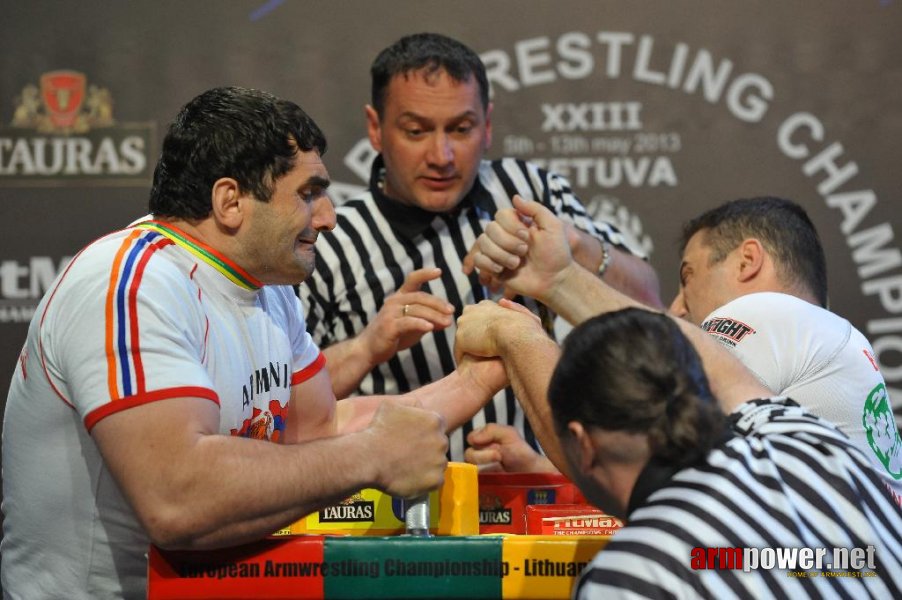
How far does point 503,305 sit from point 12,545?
2.99ft

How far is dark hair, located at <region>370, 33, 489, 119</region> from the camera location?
281 cm

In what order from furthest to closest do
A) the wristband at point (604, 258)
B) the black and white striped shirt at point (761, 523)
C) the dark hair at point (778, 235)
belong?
1. the wristband at point (604, 258)
2. the dark hair at point (778, 235)
3. the black and white striped shirt at point (761, 523)

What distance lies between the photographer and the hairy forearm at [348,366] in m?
2.58

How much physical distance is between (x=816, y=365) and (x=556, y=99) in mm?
1519

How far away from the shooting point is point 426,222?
2904 millimetres

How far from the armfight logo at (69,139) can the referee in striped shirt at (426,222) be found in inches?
31.5

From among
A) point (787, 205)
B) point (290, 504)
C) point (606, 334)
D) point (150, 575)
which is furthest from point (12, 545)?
point (787, 205)

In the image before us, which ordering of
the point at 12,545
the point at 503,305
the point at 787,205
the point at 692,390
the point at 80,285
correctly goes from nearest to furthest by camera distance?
the point at 692,390 < the point at 80,285 < the point at 12,545 < the point at 503,305 < the point at 787,205

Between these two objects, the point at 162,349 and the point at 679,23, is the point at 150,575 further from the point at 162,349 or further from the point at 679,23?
the point at 679,23

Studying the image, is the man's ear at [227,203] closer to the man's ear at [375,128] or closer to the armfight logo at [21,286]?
the man's ear at [375,128]

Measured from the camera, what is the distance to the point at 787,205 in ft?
8.10

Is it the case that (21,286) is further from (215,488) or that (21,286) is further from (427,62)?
(215,488)

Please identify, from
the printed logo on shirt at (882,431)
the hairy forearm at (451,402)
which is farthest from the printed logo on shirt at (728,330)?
the hairy forearm at (451,402)

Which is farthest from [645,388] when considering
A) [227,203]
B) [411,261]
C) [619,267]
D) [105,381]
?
[411,261]
